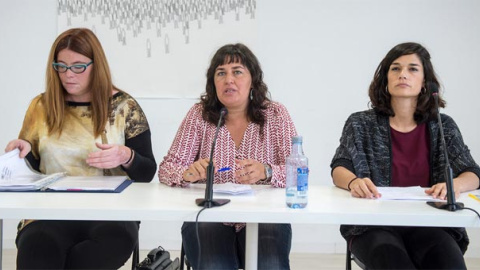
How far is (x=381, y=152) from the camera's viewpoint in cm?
188

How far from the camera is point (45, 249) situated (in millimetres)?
1515

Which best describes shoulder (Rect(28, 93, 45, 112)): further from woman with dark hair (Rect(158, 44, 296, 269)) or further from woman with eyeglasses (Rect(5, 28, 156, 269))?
woman with dark hair (Rect(158, 44, 296, 269))

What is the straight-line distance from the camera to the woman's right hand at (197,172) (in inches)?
66.7

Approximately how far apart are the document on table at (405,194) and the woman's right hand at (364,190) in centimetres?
3

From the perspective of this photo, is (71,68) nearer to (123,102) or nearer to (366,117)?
(123,102)

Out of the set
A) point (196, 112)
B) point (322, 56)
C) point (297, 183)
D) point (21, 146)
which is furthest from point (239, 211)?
point (322, 56)

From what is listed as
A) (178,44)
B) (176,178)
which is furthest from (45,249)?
(178,44)

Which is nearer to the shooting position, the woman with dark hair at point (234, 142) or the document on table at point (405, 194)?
the document on table at point (405, 194)

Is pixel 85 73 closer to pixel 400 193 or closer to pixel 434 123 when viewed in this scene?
pixel 400 193

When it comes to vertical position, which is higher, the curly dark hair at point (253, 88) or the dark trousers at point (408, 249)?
the curly dark hair at point (253, 88)

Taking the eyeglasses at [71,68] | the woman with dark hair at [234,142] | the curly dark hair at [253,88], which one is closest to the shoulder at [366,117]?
the woman with dark hair at [234,142]

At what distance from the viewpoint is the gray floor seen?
2922mm

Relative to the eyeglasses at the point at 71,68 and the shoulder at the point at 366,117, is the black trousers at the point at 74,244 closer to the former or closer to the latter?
the eyeglasses at the point at 71,68

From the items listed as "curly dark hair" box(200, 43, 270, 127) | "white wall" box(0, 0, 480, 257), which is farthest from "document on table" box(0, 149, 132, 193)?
"white wall" box(0, 0, 480, 257)
